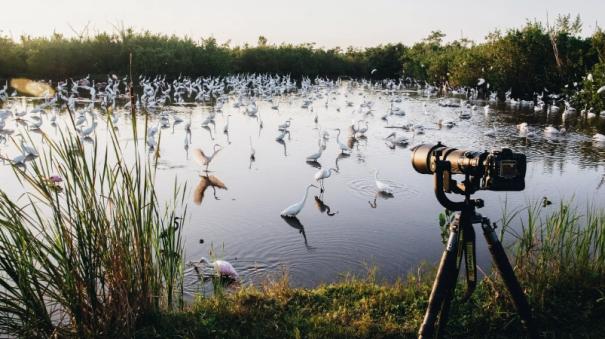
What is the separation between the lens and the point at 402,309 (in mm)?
3686

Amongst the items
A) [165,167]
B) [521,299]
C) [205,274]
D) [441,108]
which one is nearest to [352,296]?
[521,299]

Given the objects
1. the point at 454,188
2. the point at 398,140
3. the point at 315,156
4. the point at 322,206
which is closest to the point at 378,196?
the point at 322,206

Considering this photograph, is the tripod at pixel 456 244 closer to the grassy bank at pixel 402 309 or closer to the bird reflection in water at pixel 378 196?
the grassy bank at pixel 402 309

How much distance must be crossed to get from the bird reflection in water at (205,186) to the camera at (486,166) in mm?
Answer: 5531

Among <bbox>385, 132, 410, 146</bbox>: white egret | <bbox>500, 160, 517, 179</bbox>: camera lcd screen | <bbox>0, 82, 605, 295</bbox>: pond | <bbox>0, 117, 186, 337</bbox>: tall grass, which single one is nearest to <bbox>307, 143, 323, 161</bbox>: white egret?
<bbox>0, 82, 605, 295</bbox>: pond

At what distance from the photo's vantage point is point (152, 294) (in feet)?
11.3

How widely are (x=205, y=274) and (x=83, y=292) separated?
77.8 inches

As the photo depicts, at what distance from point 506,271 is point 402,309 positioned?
1.16 m

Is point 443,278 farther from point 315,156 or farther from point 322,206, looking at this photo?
point 315,156

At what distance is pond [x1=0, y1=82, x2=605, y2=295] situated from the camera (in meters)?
5.70

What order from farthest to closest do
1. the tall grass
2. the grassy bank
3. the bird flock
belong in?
the bird flock
the grassy bank
the tall grass

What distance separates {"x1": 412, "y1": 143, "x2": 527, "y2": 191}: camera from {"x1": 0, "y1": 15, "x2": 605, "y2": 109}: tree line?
2.25 m

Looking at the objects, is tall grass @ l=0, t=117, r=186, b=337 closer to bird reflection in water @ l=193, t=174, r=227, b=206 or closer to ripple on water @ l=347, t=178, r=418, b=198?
bird reflection in water @ l=193, t=174, r=227, b=206

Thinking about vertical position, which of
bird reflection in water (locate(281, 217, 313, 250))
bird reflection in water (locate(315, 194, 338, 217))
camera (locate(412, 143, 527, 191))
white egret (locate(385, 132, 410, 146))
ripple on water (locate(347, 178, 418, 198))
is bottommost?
bird reflection in water (locate(281, 217, 313, 250))
